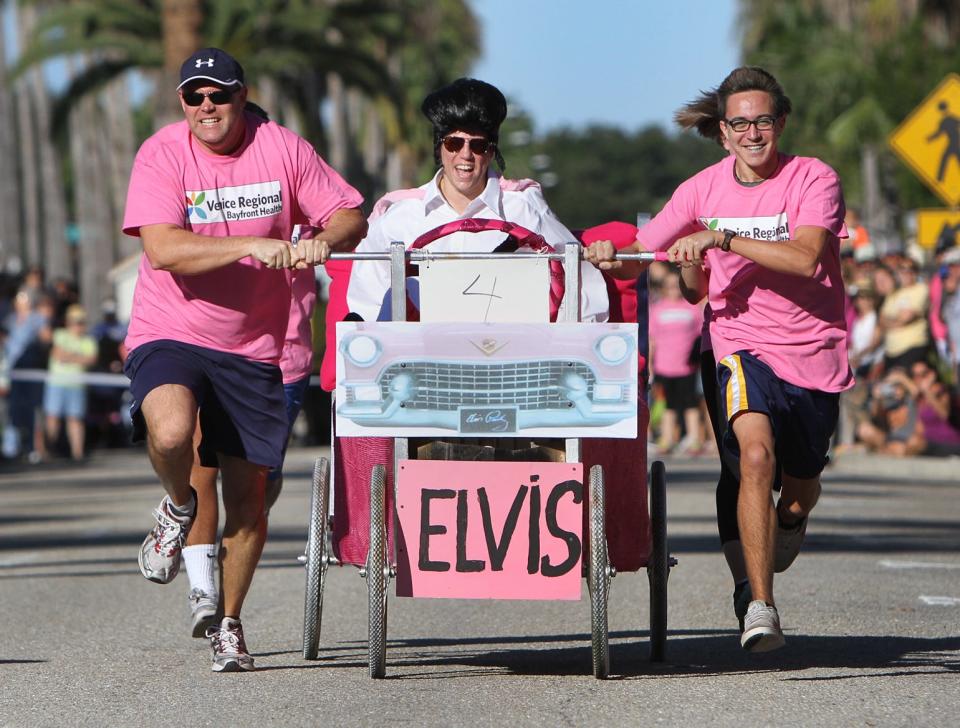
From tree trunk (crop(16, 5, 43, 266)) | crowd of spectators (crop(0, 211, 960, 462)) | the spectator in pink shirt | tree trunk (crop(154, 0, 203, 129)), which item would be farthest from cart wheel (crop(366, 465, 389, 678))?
tree trunk (crop(16, 5, 43, 266))

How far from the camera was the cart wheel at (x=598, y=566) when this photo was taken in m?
6.88

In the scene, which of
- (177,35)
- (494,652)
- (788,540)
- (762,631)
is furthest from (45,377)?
(762,631)

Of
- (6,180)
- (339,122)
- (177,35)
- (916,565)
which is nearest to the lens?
(916,565)

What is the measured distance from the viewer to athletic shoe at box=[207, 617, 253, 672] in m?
7.55

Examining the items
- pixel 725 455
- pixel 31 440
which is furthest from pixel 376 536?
pixel 31 440

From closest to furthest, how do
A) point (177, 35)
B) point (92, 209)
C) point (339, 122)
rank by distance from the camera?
point (177, 35), point (92, 209), point (339, 122)

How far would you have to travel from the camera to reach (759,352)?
297 inches

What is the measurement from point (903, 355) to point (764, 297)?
42.1 ft

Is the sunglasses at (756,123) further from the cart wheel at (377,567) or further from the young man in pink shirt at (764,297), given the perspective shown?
the cart wheel at (377,567)

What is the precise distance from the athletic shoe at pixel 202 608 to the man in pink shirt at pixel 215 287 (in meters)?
0.12

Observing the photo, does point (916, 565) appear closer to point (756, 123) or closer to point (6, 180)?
point (756, 123)

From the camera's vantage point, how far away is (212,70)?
732 cm

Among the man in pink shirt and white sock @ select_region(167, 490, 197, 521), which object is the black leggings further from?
white sock @ select_region(167, 490, 197, 521)

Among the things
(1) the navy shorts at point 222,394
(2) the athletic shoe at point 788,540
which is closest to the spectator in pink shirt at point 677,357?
(2) the athletic shoe at point 788,540
